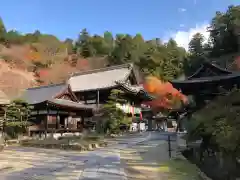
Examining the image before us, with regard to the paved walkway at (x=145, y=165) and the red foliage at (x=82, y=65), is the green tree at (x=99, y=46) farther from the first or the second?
the paved walkway at (x=145, y=165)

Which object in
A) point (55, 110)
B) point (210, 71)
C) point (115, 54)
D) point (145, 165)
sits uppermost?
point (115, 54)

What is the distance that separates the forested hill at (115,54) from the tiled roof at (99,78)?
14.8 metres

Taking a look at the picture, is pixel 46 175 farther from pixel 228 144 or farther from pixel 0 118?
pixel 0 118

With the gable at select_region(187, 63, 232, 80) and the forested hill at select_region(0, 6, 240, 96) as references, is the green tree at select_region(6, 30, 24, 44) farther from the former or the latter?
the gable at select_region(187, 63, 232, 80)

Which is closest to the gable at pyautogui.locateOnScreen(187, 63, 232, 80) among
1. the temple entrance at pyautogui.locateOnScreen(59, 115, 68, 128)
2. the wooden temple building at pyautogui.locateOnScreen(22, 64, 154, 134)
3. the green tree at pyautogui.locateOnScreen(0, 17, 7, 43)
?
the wooden temple building at pyautogui.locateOnScreen(22, 64, 154, 134)

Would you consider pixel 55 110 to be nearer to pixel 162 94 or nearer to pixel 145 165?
pixel 145 165

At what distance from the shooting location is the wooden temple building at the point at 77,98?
2773 cm

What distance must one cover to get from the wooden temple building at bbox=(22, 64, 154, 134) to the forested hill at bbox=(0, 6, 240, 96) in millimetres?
18126

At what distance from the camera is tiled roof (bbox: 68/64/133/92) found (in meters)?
36.7

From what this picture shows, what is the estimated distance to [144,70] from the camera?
65.5 metres

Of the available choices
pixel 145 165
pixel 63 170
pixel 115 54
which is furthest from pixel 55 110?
pixel 115 54

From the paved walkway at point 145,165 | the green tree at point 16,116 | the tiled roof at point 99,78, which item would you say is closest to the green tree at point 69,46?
the tiled roof at point 99,78

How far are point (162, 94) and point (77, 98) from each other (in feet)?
66.6

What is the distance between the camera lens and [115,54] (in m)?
69.9
